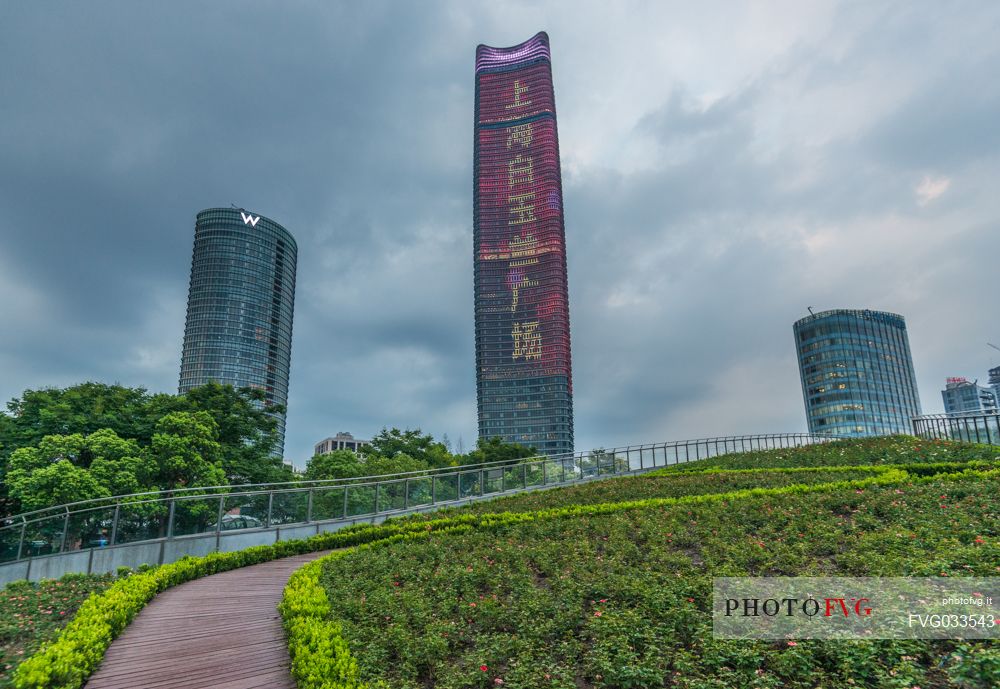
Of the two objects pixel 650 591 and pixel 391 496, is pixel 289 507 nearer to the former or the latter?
pixel 391 496

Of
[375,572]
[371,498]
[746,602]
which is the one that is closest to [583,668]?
[746,602]

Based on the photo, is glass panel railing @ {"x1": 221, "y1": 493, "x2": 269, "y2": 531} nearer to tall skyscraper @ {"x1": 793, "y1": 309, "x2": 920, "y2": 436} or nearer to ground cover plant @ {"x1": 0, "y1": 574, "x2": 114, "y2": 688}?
ground cover plant @ {"x1": 0, "y1": 574, "x2": 114, "y2": 688}

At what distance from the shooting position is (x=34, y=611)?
10.4 meters

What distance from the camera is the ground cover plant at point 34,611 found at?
8203 mm

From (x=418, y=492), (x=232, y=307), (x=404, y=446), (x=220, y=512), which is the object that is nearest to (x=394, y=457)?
(x=404, y=446)

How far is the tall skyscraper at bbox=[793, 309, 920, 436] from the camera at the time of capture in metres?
151

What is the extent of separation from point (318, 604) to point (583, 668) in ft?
17.4

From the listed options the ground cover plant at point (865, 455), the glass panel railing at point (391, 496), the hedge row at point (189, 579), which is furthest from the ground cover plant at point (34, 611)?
the ground cover plant at point (865, 455)

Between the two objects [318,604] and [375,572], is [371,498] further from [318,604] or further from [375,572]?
[318,604]

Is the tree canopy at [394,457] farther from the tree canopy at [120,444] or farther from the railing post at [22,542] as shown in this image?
the railing post at [22,542]

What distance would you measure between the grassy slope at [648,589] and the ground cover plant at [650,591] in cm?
3

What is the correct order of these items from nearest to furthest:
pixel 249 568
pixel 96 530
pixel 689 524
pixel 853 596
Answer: pixel 853 596 < pixel 689 524 < pixel 249 568 < pixel 96 530

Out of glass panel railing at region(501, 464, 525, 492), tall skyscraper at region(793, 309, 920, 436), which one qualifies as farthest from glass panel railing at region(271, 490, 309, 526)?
tall skyscraper at region(793, 309, 920, 436)

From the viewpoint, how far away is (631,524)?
43.4 ft
